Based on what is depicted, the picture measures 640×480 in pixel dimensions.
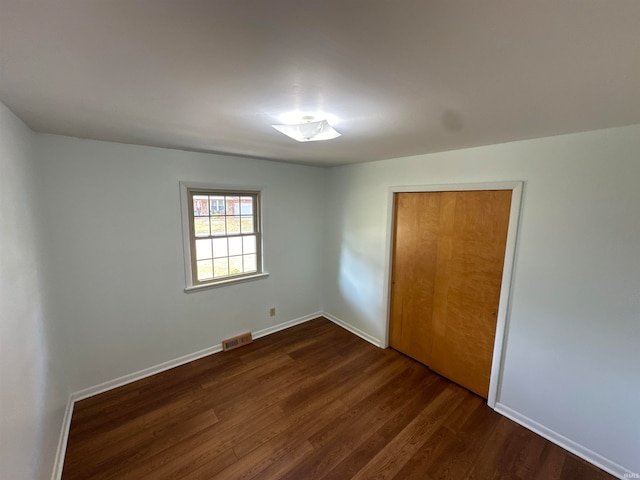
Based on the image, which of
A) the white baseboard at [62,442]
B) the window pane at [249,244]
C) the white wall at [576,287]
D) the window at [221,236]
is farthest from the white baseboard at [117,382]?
the white wall at [576,287]

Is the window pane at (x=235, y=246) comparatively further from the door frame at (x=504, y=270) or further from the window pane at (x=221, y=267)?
the door frame at (x=504, y=270)

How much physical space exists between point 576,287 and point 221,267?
3394 mm

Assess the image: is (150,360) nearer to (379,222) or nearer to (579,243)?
(379,222)

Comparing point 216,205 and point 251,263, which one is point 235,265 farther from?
point 216,205

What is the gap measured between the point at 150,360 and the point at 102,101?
258cm

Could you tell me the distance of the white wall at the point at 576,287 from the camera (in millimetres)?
1767

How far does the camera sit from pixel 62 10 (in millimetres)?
719

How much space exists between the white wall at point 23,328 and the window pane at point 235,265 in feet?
5.51

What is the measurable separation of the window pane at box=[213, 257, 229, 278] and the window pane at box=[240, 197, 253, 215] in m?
0.64

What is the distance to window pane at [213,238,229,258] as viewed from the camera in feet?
10.7

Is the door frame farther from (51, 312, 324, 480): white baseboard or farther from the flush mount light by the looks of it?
(51, 312, 324, 480): white baseboard

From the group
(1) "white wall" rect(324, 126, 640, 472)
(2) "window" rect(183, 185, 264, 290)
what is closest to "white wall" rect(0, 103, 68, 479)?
(2) "window" rect(183, 185, 264, 290)

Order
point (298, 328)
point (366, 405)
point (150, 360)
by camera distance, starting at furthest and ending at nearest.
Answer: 1. point (298, 328)
2. point (150, 360)
3. point (366, 405)

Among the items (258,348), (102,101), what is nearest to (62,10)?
(102,101)
